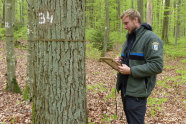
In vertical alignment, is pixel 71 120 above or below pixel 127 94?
below

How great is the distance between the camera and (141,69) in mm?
2289

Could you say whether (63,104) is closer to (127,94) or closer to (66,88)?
(66,88)

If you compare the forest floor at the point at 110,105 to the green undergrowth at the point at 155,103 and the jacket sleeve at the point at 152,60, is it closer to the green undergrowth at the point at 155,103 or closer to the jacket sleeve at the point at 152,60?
the green undergrowth at the point at 155,103

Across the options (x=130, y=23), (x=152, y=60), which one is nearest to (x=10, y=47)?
(x=130, y=23)

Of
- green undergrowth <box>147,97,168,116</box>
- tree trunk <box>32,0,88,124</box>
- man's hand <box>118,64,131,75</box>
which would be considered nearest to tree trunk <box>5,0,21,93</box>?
tree trunk <box>32,0,88,124</box>

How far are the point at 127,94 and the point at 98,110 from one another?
239 cm

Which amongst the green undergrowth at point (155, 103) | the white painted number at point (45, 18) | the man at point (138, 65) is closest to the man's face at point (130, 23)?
the man at point (138, 65)

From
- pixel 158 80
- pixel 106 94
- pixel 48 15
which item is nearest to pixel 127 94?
pixel 48 15

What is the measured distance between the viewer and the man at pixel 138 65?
227 centimetres

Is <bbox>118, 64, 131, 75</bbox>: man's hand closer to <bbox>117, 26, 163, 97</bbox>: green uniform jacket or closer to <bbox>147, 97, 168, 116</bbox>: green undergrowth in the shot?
<bbox>117, 26, 163, 97</bbox>: green uniform jacket

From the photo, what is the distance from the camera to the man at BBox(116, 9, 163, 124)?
227cm

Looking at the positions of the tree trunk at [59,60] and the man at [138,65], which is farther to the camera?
the man at [138,65]

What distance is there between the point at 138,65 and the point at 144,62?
4.9 inches

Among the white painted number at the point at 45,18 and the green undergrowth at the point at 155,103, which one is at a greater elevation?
the white painted number at the point at 45,18
